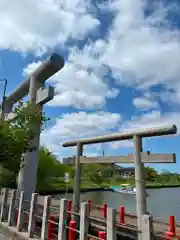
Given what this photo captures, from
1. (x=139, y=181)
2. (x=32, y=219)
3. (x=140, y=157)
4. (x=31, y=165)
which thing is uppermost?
(x=140, y=157)

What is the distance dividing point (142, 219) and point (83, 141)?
Result: 6973 millimetres

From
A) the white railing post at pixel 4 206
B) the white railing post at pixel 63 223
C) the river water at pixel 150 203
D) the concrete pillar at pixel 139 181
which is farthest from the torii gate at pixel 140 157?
the river water at pixel 150 203

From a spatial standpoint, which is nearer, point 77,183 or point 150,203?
point 77,183

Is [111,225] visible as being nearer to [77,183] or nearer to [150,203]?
[77,183]

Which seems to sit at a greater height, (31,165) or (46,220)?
(31,165)

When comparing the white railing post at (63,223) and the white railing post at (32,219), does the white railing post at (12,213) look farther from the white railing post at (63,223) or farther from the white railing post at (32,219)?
the white railing post at (63,223)

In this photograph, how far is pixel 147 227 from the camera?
3711 millimetres

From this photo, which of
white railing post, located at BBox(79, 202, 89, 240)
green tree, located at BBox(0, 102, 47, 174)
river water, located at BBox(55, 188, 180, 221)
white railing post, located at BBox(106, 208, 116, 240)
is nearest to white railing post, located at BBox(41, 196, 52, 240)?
white railing post, located at BBox(79, 202, 89, 240)

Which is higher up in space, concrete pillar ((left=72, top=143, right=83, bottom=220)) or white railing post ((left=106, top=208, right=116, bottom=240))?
concrete pillar ((left=72, top=143, right=83, bottom=220))

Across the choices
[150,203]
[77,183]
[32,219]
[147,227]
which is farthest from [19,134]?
[150,203]

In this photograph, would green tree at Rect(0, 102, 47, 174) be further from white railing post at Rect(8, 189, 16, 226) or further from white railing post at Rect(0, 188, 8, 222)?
white railing post at Rect(8, 189, 16, 226)

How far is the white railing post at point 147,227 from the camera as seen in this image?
12.1 ft

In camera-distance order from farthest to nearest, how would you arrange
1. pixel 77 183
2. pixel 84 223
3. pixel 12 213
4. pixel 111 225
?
pixel 77 183, pixel 12 213, pixel 84 223, pixel 111 225

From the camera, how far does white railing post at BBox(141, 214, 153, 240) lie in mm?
3680
